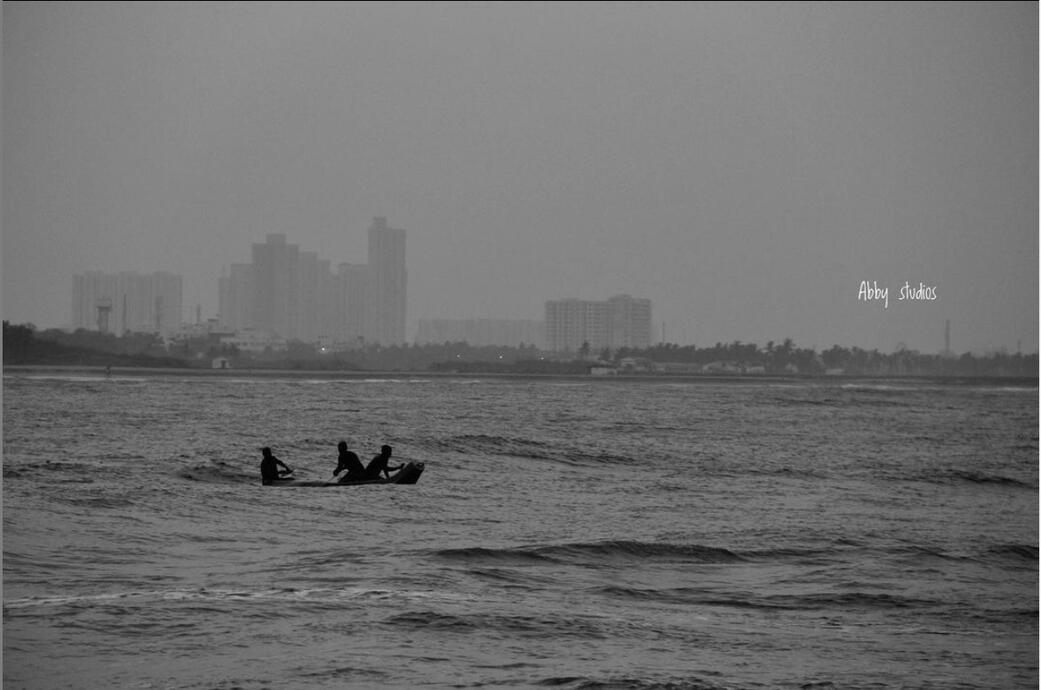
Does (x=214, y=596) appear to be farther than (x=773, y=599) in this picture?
No

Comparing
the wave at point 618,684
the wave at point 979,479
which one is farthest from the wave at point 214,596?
the wave at point 979,479

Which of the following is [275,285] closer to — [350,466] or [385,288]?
[385,288]

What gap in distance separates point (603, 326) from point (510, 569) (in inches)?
5922

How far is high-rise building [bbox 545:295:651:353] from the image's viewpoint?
168 meters

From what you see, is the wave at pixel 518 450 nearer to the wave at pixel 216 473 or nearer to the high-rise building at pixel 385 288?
the wave at pixel 216 473

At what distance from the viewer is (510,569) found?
790 inches

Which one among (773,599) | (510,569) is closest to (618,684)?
(773,599)

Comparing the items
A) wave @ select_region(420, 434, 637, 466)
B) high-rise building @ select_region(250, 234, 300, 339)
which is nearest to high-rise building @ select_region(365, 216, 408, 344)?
high-rise building @ select_region(250, 234, 300, 339)

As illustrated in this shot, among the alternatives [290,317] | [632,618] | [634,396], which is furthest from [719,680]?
[290,317]

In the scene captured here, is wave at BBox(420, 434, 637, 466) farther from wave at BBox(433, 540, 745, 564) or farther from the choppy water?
wave at BBox(433, 540, 745, 564)

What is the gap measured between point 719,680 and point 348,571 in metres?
7.54

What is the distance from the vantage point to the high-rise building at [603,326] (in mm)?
168500

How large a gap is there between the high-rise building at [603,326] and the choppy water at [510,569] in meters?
120

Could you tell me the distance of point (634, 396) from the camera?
10731 centimetres
